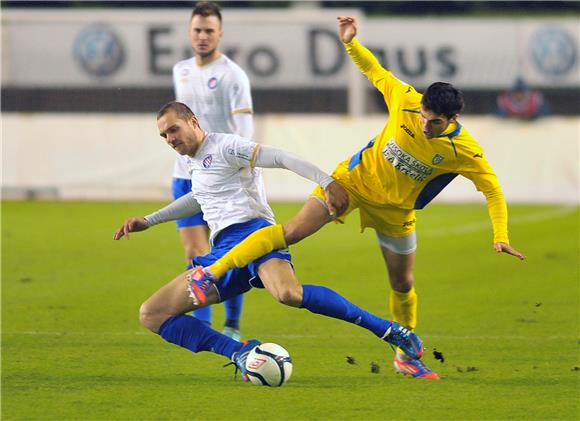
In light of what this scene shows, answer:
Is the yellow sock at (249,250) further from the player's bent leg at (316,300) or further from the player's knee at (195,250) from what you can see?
the player's knee at (195,250)

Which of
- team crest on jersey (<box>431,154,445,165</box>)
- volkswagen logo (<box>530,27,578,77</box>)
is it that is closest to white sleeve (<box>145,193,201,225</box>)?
team crest on jersey (<box>431,154,445,165</box>)

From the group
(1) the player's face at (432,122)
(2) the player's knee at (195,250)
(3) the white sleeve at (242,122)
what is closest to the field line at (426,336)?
(2) the player's knee at (195,250)

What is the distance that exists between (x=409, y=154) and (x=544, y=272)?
17.2 feet

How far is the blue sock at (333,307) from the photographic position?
22.7ft

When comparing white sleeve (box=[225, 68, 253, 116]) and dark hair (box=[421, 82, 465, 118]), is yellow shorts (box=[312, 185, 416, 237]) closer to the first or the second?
dark hair (box=[421, 82, 465, 118])

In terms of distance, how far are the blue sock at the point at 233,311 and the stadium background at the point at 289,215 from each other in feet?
1.21

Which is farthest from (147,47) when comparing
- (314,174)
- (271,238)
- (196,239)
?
(314,174)

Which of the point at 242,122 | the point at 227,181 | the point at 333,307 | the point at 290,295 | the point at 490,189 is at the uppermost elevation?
the point at 242,122

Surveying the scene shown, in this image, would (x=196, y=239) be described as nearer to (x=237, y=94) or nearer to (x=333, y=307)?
(x=237, y=94)

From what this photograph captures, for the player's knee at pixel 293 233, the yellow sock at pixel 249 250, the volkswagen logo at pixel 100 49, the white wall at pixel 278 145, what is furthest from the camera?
the volkswagen logo at pixel 100 49

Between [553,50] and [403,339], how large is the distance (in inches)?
620

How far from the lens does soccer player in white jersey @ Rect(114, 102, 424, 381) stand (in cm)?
690

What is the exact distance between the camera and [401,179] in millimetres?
7395

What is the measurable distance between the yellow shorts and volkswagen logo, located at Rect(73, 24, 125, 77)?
13.0 metres
